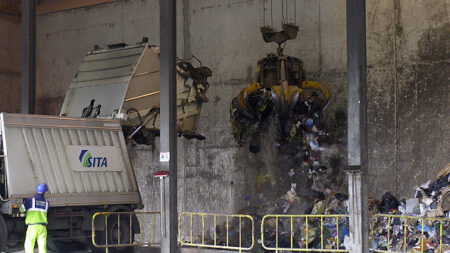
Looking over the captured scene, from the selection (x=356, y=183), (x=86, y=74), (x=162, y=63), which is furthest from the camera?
(x=86, y=74)

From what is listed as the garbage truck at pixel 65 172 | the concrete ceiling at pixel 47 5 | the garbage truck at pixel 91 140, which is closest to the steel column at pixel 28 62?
the garbage truck at pixel 91 140

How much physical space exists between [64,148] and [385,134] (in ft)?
22.3

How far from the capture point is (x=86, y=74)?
50.7 feet

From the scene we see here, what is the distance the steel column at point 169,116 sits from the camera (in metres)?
12.6

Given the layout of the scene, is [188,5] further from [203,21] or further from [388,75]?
[388,75]

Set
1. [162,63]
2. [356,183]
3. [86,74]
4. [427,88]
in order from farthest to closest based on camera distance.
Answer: [86,74], [427,88], [162,63], [356,183]

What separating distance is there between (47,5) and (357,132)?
12.9m

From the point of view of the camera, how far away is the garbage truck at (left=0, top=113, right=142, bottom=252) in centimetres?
1199

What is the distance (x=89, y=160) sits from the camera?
1327 centimetres

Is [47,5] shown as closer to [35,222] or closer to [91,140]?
[91,140]

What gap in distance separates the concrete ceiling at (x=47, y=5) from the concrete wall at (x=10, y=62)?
21 cm

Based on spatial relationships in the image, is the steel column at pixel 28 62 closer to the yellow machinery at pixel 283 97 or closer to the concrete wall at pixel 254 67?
the concrete wall at pixel 254 67

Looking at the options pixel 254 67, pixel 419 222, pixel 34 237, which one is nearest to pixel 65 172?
pixel 34 237

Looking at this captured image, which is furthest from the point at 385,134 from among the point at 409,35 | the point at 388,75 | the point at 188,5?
the point at 188,5
